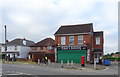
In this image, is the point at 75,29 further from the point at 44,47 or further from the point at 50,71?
the point at 50,71

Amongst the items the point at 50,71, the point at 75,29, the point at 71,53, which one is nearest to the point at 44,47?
the point at 75,29

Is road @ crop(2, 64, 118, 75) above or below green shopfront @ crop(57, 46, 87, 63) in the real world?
below

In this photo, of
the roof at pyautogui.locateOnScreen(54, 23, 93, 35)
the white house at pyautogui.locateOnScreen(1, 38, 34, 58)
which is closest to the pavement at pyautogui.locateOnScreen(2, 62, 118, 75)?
the roof at pyautogui.locateOnScreen(54, 23, 93, 35)

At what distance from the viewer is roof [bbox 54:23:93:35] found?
38.9 m

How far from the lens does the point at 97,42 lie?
39094 millimetres

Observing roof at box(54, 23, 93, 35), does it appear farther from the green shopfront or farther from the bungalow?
the bungalow

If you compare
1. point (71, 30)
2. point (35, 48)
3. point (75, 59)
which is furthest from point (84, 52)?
point (35, 48)

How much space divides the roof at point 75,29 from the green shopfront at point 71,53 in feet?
11.8

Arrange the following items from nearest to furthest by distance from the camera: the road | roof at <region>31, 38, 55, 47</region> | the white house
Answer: the road, roof at <region>31, 38, 55, 47</region>, the white house

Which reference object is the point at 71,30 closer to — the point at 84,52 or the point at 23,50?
the point at 84,52

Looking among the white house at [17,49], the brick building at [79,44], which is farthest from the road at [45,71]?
the white house at [17,49]

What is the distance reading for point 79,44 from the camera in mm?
38281

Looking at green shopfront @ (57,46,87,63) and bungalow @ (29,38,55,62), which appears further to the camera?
bungalow @ (29,38,55,62)

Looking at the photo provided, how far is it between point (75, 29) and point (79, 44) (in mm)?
4023
